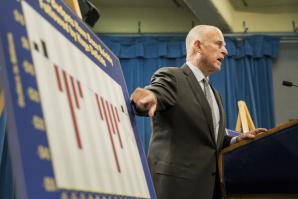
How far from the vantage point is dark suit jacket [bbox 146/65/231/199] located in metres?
1.49

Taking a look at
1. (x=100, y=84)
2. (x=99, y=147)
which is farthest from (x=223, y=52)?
(x=99, y=147)

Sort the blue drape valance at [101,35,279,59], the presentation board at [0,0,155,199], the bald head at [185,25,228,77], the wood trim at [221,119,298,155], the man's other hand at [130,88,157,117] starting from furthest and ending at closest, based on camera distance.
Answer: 1. the blue drape valance at [101,35,279,59]
2. the bald head at [185,25,228,77]
3. the wood trim at [221,119,298,155]
4. the man's other hand at [130,88,157,117]
5. the presentation board at [0,0,155,199]

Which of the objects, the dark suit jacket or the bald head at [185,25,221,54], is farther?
the bald head at [185,25,221,54]

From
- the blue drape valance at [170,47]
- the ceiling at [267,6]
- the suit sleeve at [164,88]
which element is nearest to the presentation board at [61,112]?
the suit sleeve at [164,88]

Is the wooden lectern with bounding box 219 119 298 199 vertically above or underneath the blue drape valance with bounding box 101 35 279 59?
underneath

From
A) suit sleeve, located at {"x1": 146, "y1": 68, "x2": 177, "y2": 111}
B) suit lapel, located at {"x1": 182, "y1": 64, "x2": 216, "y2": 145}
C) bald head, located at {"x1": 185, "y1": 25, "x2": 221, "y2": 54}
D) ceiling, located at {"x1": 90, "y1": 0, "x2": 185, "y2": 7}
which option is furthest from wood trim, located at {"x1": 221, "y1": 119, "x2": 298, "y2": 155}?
ceiling, located at {"x1": 90, "y1": 0, "x2": 185, "y2": 7}

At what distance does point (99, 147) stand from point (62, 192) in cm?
19

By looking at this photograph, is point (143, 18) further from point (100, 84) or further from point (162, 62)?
point (100, 84)

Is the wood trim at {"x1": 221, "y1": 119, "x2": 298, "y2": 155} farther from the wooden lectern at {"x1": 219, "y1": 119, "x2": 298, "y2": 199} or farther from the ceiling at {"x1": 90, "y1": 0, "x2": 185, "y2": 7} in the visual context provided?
the ceiling at {"x1": 90, "y1": 0, "x2": 185, "y2": 7}

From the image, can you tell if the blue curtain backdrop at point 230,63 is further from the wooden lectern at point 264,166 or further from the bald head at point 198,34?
the wooden lectern at point 264,166

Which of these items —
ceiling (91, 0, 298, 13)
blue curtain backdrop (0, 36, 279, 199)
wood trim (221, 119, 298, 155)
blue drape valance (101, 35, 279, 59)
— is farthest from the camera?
ceiling (91, 0, 298, 13)

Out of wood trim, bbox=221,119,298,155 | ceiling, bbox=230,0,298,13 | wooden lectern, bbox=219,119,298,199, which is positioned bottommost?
wooden lectern, bbox=219,119,298,199

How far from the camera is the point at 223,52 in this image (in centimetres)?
196

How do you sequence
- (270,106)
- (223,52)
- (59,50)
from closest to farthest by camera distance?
(59,50) → (223,52) → (270,106)
